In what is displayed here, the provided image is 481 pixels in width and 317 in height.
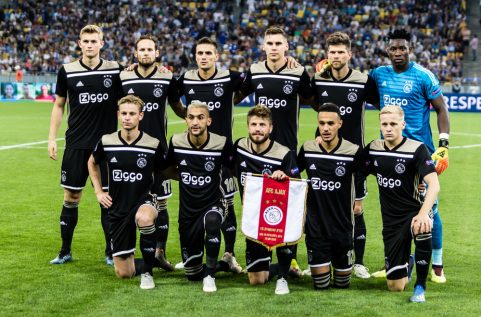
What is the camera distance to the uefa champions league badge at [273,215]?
6758 millimetres

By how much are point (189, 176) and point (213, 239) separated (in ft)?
2.09

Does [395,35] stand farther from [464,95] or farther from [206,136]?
[464,95]

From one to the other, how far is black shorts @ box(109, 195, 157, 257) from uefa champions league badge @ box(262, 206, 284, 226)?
115 centimetres

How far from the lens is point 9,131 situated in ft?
72.4

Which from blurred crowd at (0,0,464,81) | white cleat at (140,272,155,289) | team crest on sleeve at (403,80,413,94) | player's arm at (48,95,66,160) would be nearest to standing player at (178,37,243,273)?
white cleat at (140,272,155,289)

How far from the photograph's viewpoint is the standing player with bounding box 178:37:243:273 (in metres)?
7.71

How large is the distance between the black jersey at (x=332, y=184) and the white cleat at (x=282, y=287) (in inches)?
23.9

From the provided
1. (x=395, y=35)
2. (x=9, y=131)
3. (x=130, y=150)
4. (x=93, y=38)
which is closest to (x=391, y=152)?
(x=395, y=35)

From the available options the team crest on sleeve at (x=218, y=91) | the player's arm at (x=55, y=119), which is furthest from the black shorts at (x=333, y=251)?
the player's arm at (x=55, y=119)

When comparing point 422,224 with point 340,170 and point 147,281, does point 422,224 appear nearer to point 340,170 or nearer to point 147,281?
point 340,170

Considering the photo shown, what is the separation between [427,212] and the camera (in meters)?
6.45

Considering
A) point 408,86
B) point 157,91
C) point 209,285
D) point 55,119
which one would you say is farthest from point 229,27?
point 209,285

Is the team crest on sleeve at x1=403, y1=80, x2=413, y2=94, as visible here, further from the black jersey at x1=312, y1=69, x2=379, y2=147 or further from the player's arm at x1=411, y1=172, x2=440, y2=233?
the player's arm at x1=411, y1=172, x2=440, y2=233

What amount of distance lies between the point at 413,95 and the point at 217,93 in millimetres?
1933
